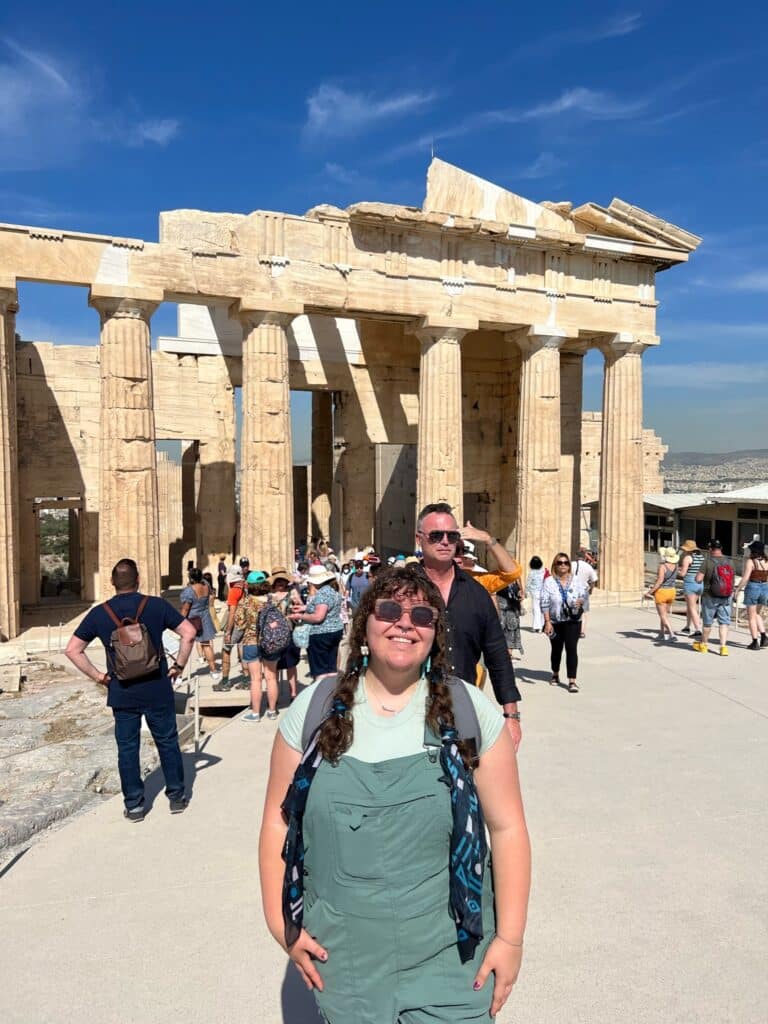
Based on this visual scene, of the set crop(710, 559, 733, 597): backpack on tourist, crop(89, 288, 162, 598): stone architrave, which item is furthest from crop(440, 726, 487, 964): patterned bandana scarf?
crop(89, 288, 162, 598): stone architrave

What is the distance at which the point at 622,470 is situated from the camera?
754 inches

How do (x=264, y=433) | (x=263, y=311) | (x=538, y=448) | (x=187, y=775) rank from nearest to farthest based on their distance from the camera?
(x=187, y=775), (x=263, y=311), (x=264, y=433), (x=538, y=448)

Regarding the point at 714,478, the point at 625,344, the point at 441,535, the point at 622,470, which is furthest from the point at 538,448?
the point at 714,478

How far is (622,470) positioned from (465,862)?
715 inches

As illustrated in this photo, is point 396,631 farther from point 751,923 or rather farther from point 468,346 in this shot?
point 468,346

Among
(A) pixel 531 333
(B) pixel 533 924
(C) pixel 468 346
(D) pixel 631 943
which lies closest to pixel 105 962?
(B) pixel 533 924

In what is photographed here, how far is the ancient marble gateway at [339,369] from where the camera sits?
14484 mm

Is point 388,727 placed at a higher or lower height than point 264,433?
lower

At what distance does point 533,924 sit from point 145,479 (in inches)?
492

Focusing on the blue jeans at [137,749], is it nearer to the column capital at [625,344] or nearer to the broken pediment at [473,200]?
the broken pediment at [473,200]

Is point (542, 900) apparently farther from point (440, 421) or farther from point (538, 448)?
point (538, 448)

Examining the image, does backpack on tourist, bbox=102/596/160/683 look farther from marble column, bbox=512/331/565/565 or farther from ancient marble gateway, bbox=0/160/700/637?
marble column, bbox=512/331/565/565

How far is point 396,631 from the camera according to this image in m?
Answer: 2.31

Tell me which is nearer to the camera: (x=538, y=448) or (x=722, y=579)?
(x=722, y=579)
